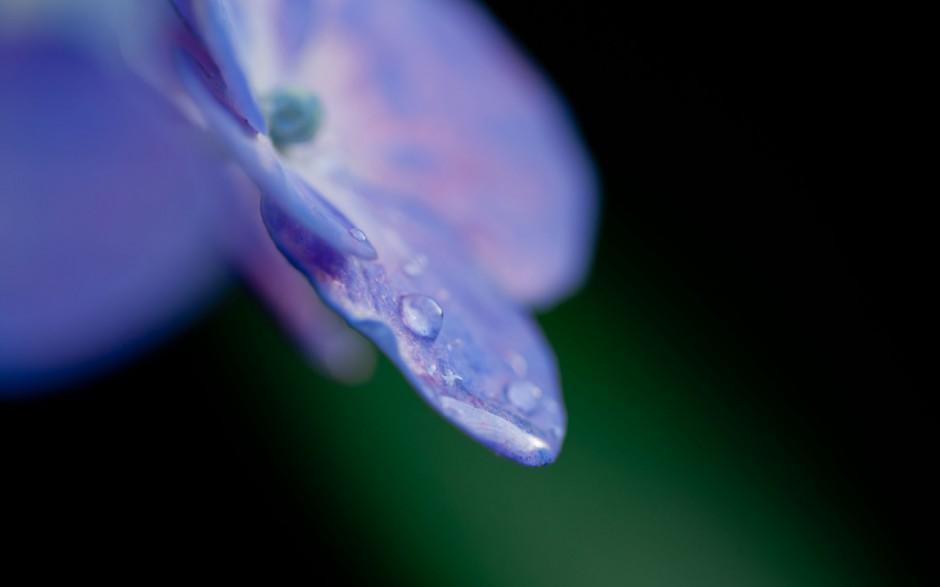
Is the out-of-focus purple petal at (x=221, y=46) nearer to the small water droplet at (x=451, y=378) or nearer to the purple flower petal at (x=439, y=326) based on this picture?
the purple flower petal at (x=439, y=326)

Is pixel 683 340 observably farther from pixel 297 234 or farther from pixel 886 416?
pixel 297 234

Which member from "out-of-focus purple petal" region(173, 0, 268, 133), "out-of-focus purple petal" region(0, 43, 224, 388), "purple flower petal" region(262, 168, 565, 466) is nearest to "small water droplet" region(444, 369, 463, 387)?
"purple flower petal" region(262, 168, 565, 466)

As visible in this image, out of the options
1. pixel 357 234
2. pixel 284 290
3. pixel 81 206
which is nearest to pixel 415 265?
pixel 357 234

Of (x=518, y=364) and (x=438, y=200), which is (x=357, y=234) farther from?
(x=438, y=200)

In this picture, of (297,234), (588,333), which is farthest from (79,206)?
(588,333)

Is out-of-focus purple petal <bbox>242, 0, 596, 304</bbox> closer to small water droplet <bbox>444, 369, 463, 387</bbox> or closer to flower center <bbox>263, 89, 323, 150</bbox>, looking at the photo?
flower center <bbox>263, 89, 323, 150</bbox>

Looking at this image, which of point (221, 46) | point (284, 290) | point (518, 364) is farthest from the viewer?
point (284, 290)

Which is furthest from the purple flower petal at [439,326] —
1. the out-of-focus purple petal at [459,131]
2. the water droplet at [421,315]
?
the out-of-focus purple petal at [459,131]
